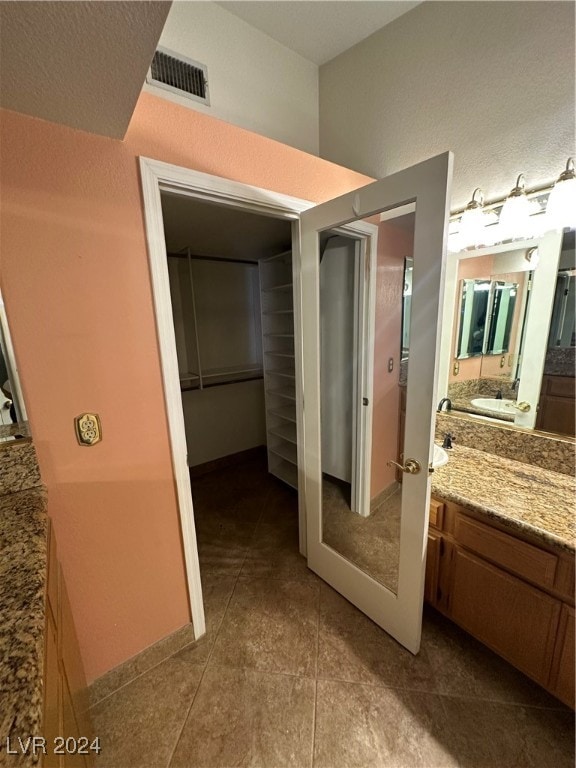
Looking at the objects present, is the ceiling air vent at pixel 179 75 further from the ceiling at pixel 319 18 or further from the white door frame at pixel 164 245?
the white door frame at pixel 164 245

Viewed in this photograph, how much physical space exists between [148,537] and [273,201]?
1.63 metres

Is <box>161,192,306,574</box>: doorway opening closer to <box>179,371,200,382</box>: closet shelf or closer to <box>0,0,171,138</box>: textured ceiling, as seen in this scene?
<box>179,371,200,382</box>: closet shelf

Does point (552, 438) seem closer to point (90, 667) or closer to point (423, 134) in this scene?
point (423, 134)

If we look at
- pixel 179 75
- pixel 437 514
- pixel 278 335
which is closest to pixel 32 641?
pixel 437 514

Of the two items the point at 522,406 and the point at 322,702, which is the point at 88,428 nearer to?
the point at 322,702

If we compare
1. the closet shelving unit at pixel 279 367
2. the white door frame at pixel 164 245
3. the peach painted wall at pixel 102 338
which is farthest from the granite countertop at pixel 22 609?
the closet shelving unit at pixel 279 367

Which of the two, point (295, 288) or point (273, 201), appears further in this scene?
point (295, 288)

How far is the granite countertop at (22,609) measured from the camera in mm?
Answer: 478

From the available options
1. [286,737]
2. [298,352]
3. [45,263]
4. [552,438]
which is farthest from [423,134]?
[286,737]

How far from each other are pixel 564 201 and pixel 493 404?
956 millimetres

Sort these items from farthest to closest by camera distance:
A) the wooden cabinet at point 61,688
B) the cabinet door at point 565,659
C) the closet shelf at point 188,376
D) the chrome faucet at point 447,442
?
the closet shelf at point 188,376 < the chrome faucet at point 447,442 < the cabinet door at point 565,659 < the wooden cabinet at point 61,688

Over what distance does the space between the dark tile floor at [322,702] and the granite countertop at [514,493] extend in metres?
0.78

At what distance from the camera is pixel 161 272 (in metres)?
1.16

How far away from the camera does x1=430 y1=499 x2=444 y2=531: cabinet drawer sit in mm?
1381
